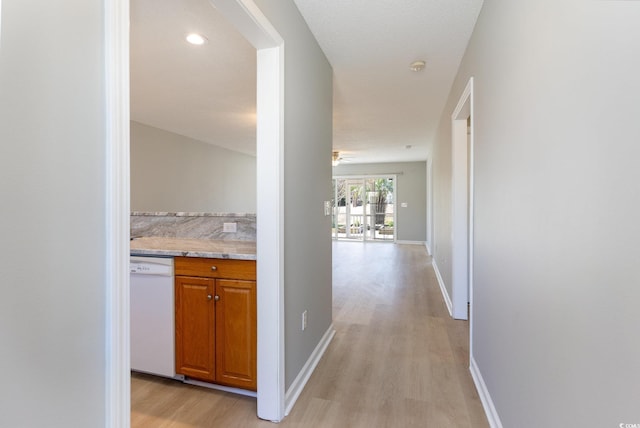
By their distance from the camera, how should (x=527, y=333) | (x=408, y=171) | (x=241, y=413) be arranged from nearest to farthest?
(x=527, y=333) → (x=241, y=413) → (x=408, y=171)

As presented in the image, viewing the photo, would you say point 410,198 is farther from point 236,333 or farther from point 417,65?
point 236,333

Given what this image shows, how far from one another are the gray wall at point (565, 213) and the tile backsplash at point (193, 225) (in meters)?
1.79

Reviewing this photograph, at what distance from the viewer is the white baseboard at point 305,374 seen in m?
1.83

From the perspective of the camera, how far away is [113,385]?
0.78 meters

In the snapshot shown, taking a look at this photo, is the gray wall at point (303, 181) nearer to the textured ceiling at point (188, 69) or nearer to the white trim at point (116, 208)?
the textured ceiling at point (188, 69)

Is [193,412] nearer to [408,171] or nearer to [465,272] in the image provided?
[465,272]

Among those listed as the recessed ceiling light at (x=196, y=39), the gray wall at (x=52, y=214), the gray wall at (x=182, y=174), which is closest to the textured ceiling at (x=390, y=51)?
the recessed ceiling light at (x=196, y=39)

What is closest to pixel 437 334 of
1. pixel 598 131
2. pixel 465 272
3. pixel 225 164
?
pixel 465 272

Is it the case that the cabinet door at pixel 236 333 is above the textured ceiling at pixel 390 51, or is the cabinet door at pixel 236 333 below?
below

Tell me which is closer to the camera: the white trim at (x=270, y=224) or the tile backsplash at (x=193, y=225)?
the white trim at (x=270, y=224)

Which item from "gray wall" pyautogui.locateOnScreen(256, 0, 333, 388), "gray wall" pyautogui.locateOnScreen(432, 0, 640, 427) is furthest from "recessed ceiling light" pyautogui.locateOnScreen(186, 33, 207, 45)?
"gray wall" pyautogui.locateOnScreen(432, 0, 640, 427)

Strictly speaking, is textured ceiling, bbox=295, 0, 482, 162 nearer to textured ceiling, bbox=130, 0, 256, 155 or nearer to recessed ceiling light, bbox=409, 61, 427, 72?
recessed ceiling light, bbox=409, 61, 427, 72

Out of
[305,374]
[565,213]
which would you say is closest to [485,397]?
[305,374]

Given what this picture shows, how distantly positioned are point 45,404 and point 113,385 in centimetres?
15
